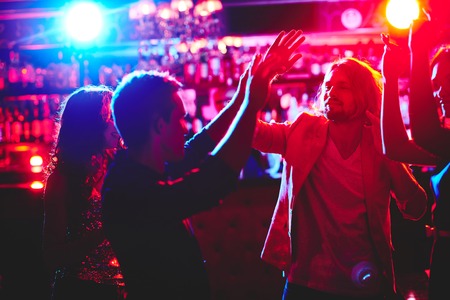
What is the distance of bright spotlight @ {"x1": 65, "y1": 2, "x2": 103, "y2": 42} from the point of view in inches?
249

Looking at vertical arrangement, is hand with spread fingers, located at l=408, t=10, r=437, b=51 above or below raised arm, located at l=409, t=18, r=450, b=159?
above

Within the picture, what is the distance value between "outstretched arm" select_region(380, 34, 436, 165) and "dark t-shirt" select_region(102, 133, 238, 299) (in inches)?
26.5

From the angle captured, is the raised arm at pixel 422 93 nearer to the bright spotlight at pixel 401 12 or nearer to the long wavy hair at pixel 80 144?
the bright spotlight at pixel 401 12

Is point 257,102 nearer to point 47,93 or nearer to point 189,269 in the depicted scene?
point 189,269

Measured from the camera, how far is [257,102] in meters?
1.46

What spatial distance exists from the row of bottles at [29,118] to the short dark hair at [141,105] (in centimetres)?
702

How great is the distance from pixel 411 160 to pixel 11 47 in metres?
8.02

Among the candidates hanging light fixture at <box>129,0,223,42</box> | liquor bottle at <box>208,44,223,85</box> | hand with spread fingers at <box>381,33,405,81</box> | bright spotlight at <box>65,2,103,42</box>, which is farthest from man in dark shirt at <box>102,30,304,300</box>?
liquor bottle at <box>208,44,223,85</box>

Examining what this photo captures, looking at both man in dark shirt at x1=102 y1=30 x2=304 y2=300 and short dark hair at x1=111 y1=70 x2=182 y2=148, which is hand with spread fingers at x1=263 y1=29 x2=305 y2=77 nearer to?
man in dark shirt at x1=102 y1=30 x2=304 y2=300

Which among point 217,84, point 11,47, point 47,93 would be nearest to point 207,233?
point 217,84

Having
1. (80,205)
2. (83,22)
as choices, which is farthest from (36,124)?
(80,205)

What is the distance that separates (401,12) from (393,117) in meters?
0.51

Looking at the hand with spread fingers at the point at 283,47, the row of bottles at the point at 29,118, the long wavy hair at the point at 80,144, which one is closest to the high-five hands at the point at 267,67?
the hand with spread fingers at the point at 283,47

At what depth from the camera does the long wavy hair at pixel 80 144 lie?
2.04 meters
